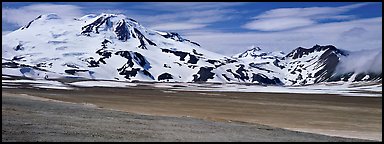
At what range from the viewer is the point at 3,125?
872 inches

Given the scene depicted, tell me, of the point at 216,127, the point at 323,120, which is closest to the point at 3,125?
the point at 216,127

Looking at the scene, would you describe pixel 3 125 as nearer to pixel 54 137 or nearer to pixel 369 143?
pixel 54 137

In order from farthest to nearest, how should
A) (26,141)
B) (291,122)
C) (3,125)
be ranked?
(291,122), (3,125), (26,141)

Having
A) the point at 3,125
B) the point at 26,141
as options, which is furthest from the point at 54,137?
the point at 3,125

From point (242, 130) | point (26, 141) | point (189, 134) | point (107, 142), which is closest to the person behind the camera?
point (26, 141)

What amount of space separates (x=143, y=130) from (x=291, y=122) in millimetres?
17217

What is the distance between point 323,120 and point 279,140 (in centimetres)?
A: 1875

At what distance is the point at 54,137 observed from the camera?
20.0m

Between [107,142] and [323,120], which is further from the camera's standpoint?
[323,120]

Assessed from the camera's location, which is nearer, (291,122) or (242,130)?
(242,130)

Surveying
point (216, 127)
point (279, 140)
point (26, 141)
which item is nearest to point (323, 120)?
point (216, 127)

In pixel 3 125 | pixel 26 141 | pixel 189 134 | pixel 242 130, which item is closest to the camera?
pixel 26 141

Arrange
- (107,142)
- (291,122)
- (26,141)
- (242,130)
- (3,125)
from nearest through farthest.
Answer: (26,141), (107,142), (3,125), (242,130), (291,122)

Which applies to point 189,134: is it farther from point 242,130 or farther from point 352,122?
point 352,122
